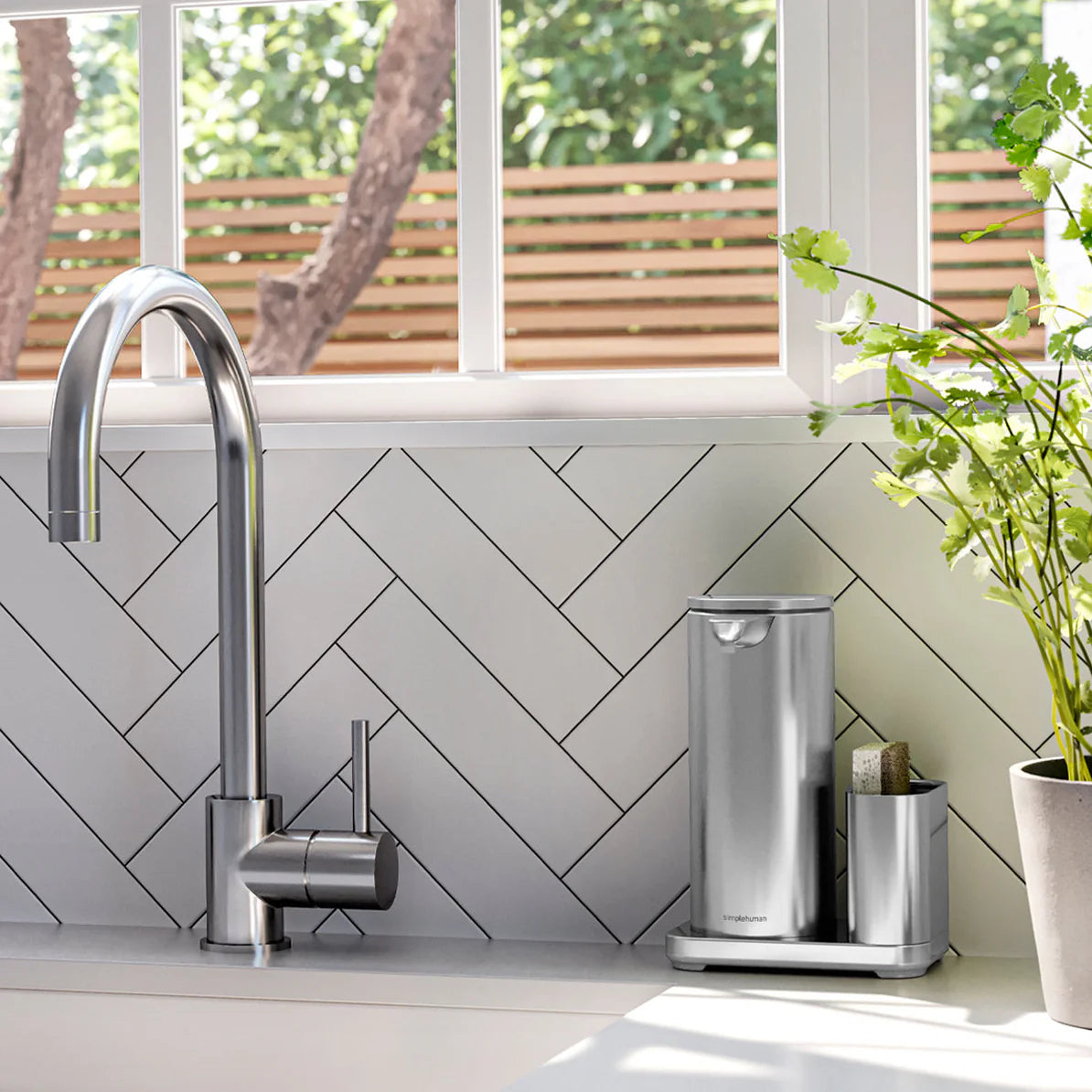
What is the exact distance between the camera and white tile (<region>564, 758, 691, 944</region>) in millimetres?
1236

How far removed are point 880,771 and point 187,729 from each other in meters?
0.65

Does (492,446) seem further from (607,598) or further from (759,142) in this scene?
(759,142)

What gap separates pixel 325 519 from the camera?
131 centimetres

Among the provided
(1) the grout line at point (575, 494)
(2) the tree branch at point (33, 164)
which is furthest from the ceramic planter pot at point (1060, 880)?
(2) the tree branch at point (33, 164)

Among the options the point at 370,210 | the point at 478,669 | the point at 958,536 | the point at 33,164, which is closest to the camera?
the point at 958,536

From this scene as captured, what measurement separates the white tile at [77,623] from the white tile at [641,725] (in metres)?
0.42

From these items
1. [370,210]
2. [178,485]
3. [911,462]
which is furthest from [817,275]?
[370,210]

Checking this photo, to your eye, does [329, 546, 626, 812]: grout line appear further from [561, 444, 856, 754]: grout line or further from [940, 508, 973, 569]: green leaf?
[940, 508, 973, 569]: green leaf

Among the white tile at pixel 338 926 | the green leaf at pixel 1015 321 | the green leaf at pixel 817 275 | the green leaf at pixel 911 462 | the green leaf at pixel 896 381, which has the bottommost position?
the white tile at pixel 338 926

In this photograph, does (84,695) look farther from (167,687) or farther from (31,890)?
(31,890)

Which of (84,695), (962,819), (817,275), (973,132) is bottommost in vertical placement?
(962,819)

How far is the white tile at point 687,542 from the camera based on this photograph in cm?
124

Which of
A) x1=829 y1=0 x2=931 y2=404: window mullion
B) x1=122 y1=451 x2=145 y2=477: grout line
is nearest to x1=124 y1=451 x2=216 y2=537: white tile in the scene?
x1=122 y1=451 x2=145 y2=477: grout line

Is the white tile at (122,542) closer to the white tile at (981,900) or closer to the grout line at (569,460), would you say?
the grout line at (569,460)
